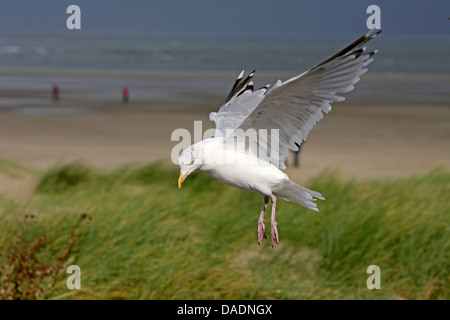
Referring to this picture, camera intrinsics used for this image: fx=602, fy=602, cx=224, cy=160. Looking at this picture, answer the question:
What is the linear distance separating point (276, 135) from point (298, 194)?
18 centimetres

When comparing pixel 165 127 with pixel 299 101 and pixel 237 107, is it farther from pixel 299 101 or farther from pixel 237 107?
pixel 299 101

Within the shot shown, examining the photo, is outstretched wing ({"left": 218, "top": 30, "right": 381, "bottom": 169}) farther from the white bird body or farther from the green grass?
the green grass

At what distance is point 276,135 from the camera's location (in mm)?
1690

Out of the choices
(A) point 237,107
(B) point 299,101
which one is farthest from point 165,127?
(B) point 299,101

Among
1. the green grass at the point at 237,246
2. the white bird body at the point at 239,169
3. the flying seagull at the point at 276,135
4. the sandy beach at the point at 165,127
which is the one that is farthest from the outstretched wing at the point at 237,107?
the sandy beach at the point at 165,127

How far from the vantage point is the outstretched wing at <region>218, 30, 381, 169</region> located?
1.59 meters

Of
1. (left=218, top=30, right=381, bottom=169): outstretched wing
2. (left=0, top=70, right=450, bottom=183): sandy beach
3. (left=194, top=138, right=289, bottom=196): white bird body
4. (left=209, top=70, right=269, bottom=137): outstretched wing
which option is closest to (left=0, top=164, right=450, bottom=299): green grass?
(left=209, top=70, right=269, bottom=137): outstretched wing

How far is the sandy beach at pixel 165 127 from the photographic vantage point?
76.3 feet

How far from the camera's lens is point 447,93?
180ft

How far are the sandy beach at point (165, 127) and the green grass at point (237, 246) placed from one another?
23.4 feet

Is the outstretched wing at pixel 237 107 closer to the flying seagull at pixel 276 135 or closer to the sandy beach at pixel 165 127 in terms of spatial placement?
the flying seagull at pixel 276 135
